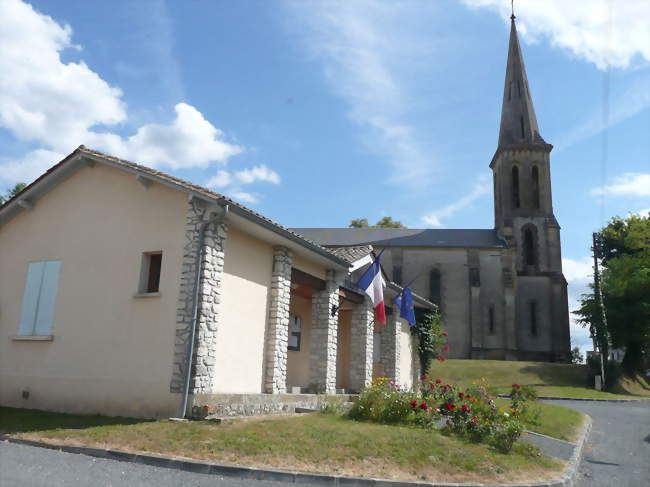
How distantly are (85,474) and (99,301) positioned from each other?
5238mm

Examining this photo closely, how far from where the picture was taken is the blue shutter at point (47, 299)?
11.7 m

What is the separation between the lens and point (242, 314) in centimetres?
1148

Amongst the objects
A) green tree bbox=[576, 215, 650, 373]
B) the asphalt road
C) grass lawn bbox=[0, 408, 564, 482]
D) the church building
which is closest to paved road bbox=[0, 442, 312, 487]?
the asphalt road

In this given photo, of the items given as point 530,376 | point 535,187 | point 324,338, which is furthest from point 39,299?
point 535,187

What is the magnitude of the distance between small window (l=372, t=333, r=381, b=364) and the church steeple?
35.3m

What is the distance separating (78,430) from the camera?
871cm

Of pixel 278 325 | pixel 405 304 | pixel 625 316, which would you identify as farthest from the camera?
pixel 625 316

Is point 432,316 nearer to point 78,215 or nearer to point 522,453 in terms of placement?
point 522,453

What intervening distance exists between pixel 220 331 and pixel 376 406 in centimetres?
349

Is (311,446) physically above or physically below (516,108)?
below

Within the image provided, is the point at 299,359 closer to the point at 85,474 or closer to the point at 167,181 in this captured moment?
the point at 167,181

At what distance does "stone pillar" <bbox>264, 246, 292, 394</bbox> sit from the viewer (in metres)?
12.1

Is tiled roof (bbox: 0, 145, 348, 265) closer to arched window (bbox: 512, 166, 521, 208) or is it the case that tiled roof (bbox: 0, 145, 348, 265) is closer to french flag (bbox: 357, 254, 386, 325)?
french flag (bbox: 357, 254, 386, 325)

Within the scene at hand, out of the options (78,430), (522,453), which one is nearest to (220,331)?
(78,430)
